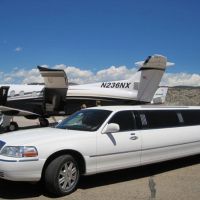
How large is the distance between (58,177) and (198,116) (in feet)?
15.5

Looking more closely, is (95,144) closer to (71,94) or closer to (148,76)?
(71,94)

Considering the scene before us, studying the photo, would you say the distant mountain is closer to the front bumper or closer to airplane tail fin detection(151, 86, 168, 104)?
airplane tail fin detection(151, 86, 168, 104)

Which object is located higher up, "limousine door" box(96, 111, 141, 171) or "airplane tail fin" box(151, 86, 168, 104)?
"airplane tail fin" box(151, 86, 168, 104)

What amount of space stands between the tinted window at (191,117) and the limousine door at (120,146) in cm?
192

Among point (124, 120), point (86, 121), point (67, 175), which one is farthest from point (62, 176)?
point (124, 120)

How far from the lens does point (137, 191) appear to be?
708 cm

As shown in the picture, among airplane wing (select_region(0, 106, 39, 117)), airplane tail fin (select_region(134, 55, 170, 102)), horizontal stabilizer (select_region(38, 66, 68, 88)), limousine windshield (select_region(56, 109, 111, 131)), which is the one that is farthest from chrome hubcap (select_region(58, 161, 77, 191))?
airplane tail fin (select_region(134, 55, 170, 102))

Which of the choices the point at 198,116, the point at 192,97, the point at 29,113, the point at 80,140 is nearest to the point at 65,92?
the point at 29,113

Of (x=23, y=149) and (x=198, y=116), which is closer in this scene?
(x=23, y=149)

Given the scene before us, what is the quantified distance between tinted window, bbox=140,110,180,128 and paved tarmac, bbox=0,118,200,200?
3.57 feet

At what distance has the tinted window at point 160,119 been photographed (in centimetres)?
838

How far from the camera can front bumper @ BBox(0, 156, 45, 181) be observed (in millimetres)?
6355

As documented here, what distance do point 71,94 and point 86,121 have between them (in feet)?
53.2

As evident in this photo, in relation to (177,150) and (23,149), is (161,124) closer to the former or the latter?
(177,150)
